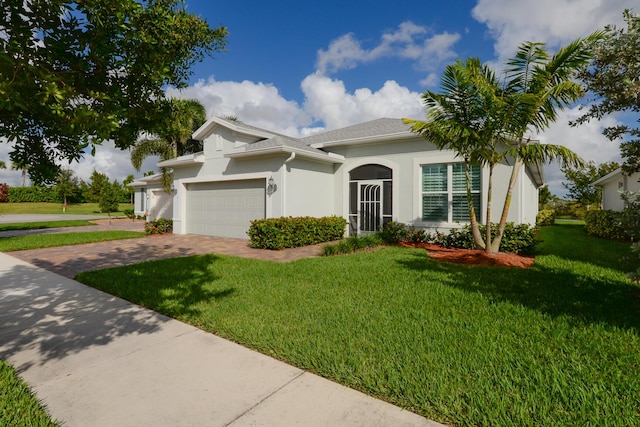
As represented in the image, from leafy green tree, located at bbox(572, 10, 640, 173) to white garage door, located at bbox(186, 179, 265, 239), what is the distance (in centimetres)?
1048

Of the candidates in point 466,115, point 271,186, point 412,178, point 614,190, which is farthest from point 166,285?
point 614,190

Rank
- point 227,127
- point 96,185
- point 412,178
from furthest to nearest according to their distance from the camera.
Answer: point 96,185, point 227,127, point 412,178

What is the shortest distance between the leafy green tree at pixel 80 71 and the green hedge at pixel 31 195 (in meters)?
51.6

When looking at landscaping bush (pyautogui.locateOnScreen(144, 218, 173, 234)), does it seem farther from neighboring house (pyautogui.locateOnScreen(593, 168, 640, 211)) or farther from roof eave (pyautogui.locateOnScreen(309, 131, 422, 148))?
neighboring house (pyautogui.locateOnScreen(593, 168, 640, 211))

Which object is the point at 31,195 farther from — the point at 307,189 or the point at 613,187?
the point at 613,187

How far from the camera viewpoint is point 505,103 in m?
8.25

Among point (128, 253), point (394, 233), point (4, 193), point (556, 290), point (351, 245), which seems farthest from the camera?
point (4, 193)

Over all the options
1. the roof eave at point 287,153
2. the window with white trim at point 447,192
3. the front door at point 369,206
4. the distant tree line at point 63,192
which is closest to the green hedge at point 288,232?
the front door at point 369,206

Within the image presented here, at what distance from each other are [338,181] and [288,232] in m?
4.01

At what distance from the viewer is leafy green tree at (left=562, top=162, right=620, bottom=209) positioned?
26172 millimetres

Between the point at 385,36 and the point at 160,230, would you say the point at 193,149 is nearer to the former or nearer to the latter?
the point at 160,230

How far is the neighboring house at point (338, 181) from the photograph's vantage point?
37.7 ft

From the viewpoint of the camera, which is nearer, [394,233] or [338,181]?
[394,233]

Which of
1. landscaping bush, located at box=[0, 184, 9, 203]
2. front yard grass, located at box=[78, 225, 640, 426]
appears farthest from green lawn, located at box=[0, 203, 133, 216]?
front yard grass, located at box=[78, 225, 640, 426]
